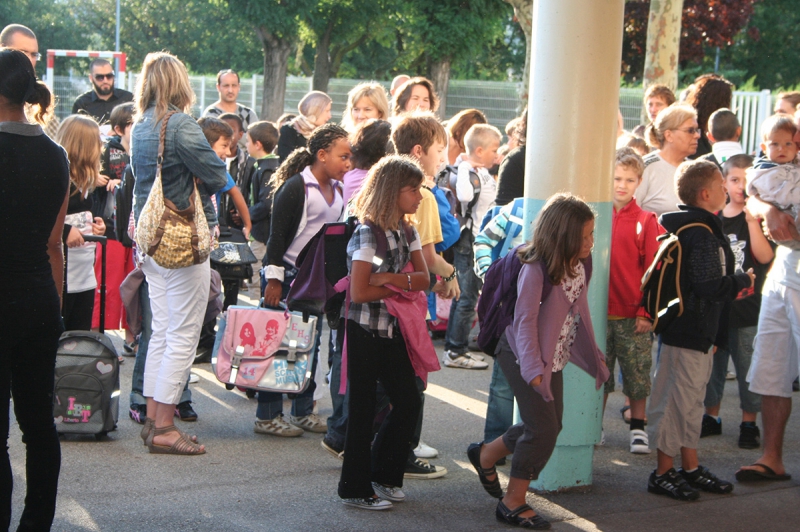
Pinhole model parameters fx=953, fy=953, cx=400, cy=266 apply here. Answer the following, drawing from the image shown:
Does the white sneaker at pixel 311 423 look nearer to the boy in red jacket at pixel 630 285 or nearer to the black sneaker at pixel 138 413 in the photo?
the black sneaker at pixel 138 413

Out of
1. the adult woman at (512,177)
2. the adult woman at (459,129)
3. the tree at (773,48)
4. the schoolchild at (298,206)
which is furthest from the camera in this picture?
the tree at (773,48)

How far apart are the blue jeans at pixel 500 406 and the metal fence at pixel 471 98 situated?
43.9 ft

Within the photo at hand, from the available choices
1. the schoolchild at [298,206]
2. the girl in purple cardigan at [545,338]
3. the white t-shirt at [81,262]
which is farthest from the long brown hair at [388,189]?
the white t-shirt at [81,262]

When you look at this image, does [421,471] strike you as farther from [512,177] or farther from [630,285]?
[512,177]

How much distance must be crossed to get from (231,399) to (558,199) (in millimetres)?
3271

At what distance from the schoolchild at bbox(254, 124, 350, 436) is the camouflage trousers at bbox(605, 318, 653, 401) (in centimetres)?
184

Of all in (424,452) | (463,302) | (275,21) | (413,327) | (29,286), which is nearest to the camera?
(29,286)

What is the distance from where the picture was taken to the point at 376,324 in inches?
182

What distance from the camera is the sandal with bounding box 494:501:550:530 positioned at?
4.50 m

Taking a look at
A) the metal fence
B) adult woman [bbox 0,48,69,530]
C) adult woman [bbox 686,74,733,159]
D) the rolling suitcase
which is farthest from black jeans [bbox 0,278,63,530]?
the metal fence

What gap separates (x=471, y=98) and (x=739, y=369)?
20420 mm

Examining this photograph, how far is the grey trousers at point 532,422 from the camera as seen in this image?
14.5 feet

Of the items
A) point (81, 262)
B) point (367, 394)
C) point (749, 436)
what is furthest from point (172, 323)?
point (749, 436)

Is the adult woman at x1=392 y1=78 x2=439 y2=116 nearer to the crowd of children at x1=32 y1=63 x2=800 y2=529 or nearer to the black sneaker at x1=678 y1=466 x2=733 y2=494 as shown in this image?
the crowd of children at x1=32 y1=63 x2=800 y2=529
